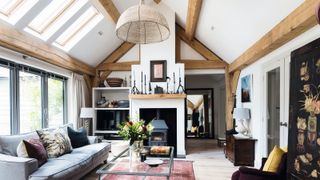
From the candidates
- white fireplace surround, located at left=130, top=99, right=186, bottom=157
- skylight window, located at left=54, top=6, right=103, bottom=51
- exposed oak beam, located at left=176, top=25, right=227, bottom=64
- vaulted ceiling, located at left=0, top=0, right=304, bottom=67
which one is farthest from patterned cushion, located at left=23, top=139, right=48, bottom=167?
exposed oak beam, located at left=176, top=25, right=227, bottom=64

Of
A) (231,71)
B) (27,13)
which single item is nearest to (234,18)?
(231,71)

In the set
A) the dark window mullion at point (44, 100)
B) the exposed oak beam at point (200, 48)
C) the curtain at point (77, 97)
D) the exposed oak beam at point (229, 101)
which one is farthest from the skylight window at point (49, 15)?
the exposed oak beam at point (229, 101)

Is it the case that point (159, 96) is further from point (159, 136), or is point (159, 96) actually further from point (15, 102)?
point (15, 102)

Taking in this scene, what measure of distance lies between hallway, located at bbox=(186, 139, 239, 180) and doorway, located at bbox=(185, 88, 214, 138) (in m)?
1.12

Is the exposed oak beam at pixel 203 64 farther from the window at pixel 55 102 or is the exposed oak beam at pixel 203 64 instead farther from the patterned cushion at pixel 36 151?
the patterned cushion at pixel 36 151

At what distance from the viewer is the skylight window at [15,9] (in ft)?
10.9

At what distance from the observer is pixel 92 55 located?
6035 millimetres

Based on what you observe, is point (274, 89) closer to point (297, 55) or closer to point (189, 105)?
point (297, 55)

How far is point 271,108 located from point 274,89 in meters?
0.36

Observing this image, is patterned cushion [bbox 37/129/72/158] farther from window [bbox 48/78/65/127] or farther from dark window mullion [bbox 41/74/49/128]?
window [bbox 48/78/65/127]

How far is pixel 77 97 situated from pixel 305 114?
201 inches

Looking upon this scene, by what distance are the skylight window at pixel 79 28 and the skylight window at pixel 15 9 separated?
1.21m

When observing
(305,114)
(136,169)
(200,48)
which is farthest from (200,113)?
Answer: (305,114)

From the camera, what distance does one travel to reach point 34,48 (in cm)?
391
